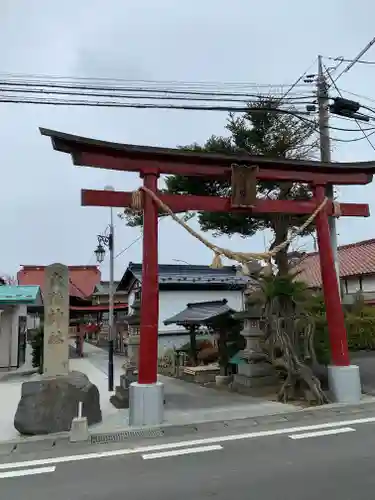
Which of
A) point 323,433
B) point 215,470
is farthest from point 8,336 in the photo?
point 215,470

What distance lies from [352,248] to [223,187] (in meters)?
15.1

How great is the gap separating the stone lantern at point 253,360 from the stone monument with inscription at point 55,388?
5.84 metres

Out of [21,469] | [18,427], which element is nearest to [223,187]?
[18,427]

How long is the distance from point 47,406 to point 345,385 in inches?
278

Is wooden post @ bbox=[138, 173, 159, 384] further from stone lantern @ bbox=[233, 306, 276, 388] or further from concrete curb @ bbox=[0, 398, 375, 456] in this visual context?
stone lantern @ bbox=[233, 306, 276, 388]

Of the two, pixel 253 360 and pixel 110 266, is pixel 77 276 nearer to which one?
pixel 110 266

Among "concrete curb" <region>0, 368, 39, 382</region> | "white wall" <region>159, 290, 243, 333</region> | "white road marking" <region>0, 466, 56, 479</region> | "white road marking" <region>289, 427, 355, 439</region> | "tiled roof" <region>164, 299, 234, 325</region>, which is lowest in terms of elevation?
"white road marking" <region>0, 466, 56, 479</region>

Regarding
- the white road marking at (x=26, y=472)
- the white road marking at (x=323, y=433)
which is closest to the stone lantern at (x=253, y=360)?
the white road marking at (x=323, y=433)

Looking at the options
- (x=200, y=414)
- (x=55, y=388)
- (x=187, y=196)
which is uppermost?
(x=187, y=196)

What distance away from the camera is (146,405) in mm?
9359

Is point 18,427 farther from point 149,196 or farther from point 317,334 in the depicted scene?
point 317,334

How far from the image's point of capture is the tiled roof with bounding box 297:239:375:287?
2489 centimetres

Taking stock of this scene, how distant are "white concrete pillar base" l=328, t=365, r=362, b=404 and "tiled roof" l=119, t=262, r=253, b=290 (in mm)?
16763

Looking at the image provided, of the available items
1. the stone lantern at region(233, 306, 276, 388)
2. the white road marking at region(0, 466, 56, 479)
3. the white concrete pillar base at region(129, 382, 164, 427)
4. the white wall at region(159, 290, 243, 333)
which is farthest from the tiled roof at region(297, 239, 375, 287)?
the white road marking at region(0, 466, 56, 479)
